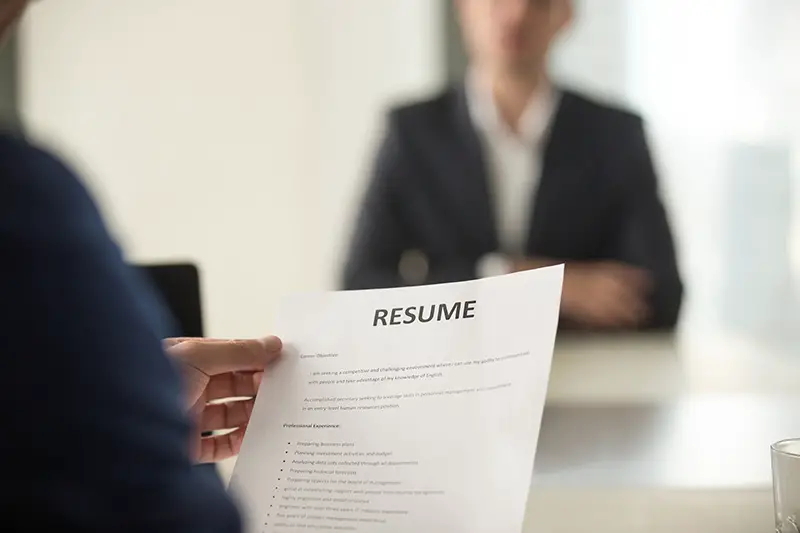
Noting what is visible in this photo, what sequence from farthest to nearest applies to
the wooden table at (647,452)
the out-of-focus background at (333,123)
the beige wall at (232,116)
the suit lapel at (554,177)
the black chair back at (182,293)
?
the beige wall at (232,116), the out-of-focus background at (333,123), the suit lapel at (554,177), the black chair back at (182,293), the wooden table at (647,452)

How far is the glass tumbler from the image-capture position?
0.66 meters

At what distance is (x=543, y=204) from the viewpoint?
216 centimetres

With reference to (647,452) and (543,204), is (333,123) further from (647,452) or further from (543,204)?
(647,452)

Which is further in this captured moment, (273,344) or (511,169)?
(511,169)

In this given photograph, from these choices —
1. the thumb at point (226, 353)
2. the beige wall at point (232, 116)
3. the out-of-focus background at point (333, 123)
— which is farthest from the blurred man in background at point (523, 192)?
the thumb at point (226, 353)

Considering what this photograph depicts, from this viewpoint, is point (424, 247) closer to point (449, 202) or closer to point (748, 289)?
point (449, 202)

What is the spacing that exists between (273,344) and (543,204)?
152cm

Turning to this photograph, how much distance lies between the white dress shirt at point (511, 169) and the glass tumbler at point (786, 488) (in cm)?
149

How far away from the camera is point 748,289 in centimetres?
231

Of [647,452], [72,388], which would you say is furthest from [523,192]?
[72,388]

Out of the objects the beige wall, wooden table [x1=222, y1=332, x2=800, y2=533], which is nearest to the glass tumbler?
wooden table [x1=222, y1=332, x2=800, y2=533]

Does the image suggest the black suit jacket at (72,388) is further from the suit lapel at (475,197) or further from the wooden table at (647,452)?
the suit lapel at (475,197)

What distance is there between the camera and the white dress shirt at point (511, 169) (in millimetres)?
2174

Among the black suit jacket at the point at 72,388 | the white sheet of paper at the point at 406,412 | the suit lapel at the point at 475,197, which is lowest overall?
the black suit jacket at the point at 72,388
